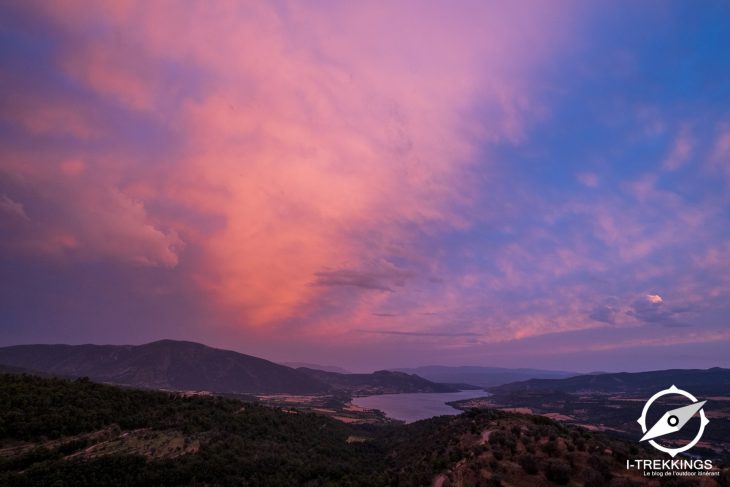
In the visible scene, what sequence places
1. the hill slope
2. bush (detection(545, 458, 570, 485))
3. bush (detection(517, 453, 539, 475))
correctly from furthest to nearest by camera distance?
the hill slope
bush (detection(517, 453, 539, 475))
bush (detection(545, 458, 570, 485))

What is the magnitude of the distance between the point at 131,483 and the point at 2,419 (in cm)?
2559

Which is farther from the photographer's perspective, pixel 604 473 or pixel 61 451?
pixel 61 451

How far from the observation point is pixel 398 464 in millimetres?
72562

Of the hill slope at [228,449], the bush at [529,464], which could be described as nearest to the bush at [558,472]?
the hill slope at [228,449]

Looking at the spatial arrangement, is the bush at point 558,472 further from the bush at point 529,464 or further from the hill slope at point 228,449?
the bush at point 529,464

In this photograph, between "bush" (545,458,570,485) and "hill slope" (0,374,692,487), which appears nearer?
"bush" (545,458,570,485)

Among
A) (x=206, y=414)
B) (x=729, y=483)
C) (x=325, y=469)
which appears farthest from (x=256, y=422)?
(x=729, y=483)

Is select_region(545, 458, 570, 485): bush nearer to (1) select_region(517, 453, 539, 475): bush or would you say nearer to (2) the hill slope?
(2) the hill slope

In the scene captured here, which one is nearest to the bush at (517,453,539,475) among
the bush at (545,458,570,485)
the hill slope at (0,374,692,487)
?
the hill slope at (0,374,692,487)

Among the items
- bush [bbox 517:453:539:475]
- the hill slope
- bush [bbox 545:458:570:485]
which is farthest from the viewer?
the hill slope

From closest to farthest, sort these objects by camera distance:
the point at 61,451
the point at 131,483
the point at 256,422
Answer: the point at 131,483
the point at 61,451
the point at 256,422

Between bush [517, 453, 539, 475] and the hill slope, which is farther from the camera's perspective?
the hill slope

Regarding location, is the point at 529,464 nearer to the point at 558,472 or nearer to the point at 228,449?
the point at 558,472

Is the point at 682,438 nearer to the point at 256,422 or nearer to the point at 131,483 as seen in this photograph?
the point at 256,422
